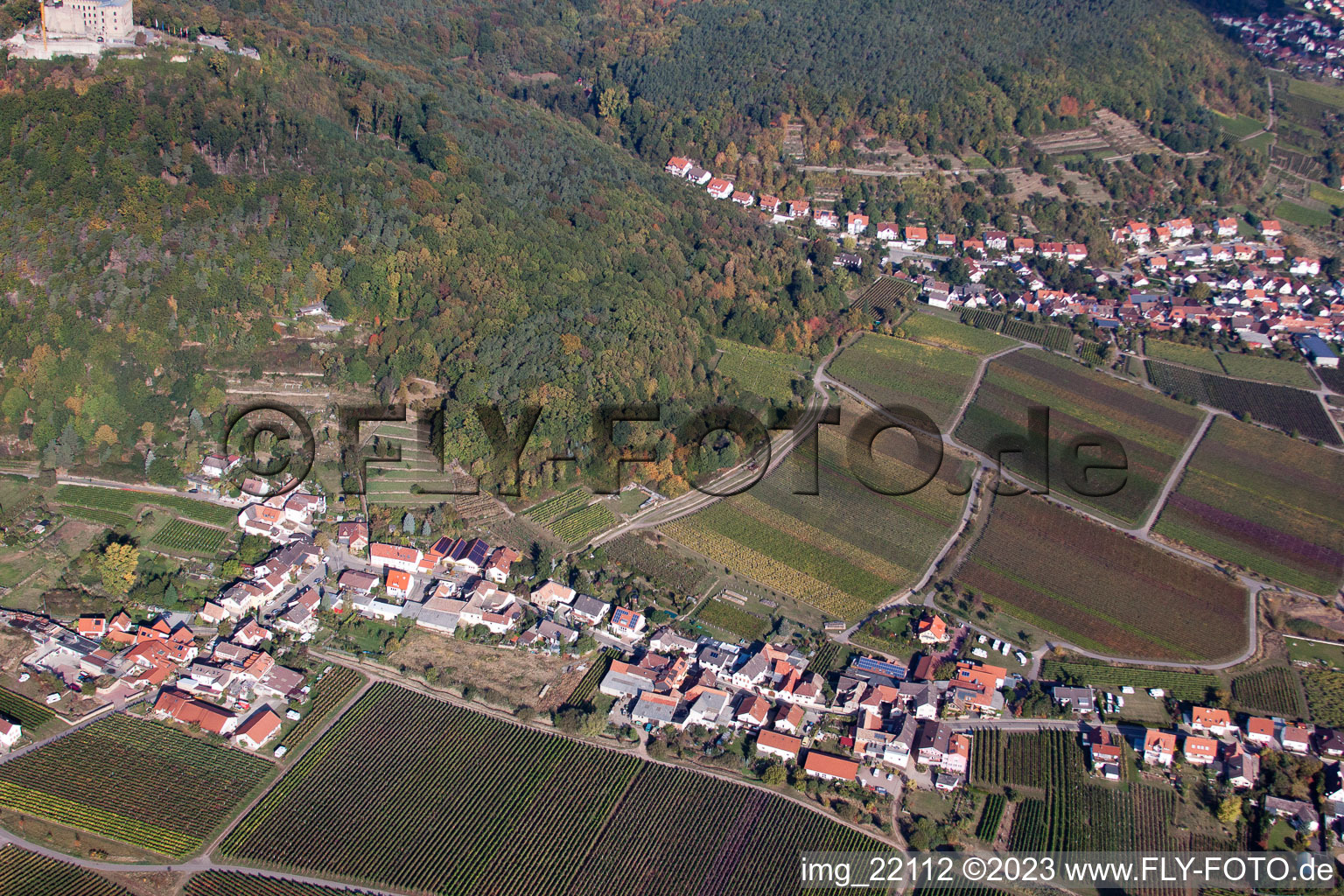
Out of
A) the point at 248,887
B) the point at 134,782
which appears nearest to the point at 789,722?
the point at 248,887

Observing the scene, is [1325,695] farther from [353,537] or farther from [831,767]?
[353,537]

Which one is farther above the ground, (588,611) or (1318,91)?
(1318,91)

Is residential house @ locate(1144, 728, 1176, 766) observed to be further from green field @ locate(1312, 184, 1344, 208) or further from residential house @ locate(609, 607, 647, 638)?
green field @ locate(1312, 184, 1344, 208)

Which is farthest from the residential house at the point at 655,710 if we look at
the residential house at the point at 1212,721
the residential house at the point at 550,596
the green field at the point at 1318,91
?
the green field at the point at 1318,91

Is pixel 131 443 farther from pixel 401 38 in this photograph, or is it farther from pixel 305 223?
pixel 401 38

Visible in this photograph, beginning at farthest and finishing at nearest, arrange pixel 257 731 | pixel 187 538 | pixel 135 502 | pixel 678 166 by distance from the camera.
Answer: pixel 678 166 < pixel 135 502 < pixel 187 538 < pixel 257 731

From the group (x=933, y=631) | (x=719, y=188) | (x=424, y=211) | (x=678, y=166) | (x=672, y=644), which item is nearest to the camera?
(x=672, y=644)

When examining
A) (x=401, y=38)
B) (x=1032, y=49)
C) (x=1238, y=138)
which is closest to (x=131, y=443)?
(x=401, y=38)
